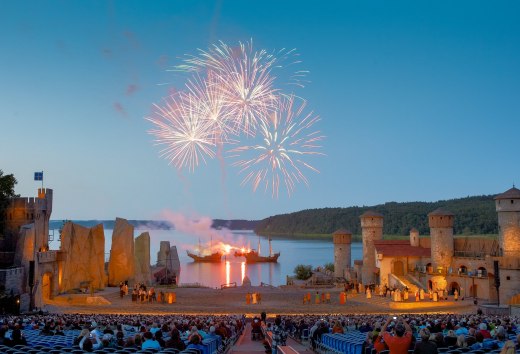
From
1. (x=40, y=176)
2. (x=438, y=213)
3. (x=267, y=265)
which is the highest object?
(x=40, y=176)

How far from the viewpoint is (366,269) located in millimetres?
54875

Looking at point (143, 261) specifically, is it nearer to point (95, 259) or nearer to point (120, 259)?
point (120, 259)

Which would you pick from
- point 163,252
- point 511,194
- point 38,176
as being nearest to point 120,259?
point 38,176

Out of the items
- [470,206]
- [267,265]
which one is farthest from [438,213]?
[470,206]

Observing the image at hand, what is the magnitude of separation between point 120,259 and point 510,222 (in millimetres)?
34486

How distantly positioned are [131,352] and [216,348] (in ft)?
17.0

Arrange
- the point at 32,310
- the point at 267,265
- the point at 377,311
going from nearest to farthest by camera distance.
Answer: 1. the point at 32,310
2. the point at 377,311
3. the point at 267,265

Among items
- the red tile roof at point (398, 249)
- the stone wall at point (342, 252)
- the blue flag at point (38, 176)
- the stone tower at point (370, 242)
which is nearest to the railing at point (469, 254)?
the red tile roof at point (398, 249)

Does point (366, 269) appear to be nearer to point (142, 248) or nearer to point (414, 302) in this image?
point (414, 302)

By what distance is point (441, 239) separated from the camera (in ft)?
163

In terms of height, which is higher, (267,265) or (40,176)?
(40,176)

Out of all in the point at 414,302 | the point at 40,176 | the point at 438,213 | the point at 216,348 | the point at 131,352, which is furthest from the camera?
the point at 438,213

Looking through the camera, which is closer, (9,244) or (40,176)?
(9,244)

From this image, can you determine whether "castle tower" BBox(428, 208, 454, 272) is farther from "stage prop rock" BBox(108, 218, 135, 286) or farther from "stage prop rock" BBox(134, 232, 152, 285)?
"stage prop rock" BBox(108, 218, 135, 286)
